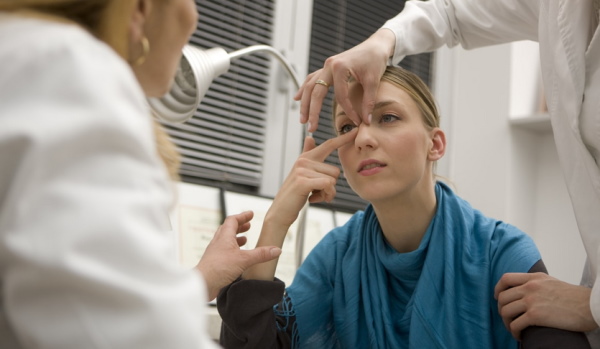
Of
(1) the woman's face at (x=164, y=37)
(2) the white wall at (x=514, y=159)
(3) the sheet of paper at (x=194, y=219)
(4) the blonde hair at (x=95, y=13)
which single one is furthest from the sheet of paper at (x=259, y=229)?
(4) the blonde hair at (x=95, y=13)

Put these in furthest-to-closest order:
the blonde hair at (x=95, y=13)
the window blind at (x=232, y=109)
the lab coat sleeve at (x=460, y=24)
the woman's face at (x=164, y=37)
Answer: the window blind at (x=232, y=109) → the lab coat sleeve at (x=460, y=24) → the woman's face at (x=164, y=37) → the blonde hair at (x=95, y=13)

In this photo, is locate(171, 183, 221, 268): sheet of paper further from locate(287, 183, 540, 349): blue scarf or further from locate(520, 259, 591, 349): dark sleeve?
locate(520, 259, 591, 349): dark sleeve

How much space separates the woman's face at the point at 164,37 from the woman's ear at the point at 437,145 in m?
1.00

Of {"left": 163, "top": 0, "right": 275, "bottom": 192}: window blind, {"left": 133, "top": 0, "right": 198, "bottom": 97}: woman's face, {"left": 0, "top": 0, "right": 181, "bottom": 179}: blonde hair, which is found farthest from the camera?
{"left": 163, "top": 0, "right": 275, "bottom": 192}: window blind

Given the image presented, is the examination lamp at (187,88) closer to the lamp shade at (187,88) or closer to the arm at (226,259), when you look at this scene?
the lamp shade at (187,88)

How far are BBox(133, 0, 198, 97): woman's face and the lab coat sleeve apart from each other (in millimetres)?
932

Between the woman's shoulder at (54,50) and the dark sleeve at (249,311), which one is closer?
the woman's shoulder at (54,50)

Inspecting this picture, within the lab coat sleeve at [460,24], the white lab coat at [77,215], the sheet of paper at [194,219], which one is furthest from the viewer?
the sheet of paper at [194,219]

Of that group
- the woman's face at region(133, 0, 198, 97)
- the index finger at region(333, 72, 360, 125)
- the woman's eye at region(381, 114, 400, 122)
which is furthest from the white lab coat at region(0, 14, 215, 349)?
the woman's eye at region(381, 114, 400, 122)

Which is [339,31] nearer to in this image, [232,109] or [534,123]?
[232,109]

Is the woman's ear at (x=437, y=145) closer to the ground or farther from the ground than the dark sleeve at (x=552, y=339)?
farther from the ground

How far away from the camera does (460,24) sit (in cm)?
168

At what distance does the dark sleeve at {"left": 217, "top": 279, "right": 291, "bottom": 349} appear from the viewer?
4.45 feet

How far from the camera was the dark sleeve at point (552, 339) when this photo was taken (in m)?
1.17
